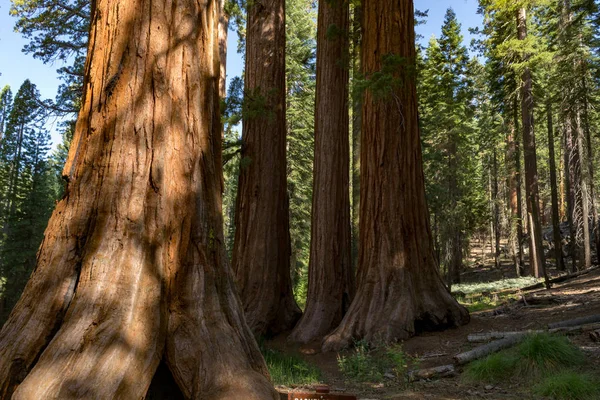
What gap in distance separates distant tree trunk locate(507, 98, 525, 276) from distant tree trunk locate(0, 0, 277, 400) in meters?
21.5

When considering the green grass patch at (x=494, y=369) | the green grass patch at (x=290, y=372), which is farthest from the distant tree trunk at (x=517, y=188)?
the green grass patch at (x=290, y=372)

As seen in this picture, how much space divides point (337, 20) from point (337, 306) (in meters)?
6.81

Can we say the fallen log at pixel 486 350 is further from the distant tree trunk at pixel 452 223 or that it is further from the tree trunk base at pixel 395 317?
the distant tree trunk at pixel 452 223

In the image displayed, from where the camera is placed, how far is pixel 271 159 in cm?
1083

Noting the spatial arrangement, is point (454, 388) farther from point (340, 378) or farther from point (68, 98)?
point (68, 98)

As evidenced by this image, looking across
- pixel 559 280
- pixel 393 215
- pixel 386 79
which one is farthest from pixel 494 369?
pixel 559 280

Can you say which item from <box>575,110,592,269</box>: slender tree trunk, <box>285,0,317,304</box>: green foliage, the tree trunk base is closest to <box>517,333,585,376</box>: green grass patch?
the tree trunk base

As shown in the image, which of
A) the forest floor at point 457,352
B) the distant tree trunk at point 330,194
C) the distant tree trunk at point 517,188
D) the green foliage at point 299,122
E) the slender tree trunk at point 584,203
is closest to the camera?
the forest floor at point 457,352

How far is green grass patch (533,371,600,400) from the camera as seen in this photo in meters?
4.47

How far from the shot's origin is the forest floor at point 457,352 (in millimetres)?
5105

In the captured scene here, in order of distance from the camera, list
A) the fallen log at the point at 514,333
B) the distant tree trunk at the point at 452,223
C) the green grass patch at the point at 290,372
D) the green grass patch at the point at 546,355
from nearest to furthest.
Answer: the green grass patch at the point at 546,355
the green grass patch at the point at 290,372
the fallen log at the point at 514,333
the distant tree trunk at the point at 452,223

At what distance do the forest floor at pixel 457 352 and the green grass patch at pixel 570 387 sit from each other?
0.56 ft

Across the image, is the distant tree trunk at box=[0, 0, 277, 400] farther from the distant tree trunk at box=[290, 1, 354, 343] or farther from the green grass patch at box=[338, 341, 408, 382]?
the distant tree trunk at box=[290, 1, 354, 343]

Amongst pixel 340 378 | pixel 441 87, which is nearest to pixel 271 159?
pixel 340 378
